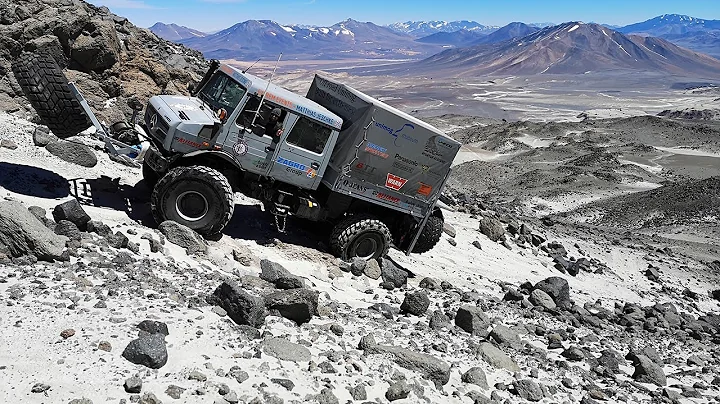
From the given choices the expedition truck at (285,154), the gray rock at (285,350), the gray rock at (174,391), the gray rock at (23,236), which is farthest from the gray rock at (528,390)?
the gray rock at (23,236)

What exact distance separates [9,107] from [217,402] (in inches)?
376

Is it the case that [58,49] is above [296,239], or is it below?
above

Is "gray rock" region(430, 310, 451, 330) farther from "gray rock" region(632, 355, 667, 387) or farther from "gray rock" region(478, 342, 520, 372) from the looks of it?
"gray rock" region(632, 355, 667, 387)

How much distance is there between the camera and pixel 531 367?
7.34 meters

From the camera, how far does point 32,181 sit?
8883 mm

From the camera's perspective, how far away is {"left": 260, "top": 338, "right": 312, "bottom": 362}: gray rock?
18.7ft

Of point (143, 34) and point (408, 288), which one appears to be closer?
point (408, 288)

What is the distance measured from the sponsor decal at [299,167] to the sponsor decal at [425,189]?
6.67 feet

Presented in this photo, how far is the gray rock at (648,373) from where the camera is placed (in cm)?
770

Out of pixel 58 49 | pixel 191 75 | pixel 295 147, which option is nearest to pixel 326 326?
pixel 295 147

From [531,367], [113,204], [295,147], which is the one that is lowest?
[113,204]

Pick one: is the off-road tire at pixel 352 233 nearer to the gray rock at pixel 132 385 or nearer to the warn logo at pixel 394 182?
the warn logo at pixel 394 182

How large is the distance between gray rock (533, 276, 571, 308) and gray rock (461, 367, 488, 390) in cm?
468

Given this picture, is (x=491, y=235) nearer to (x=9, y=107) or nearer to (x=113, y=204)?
(x=113, y=204)
